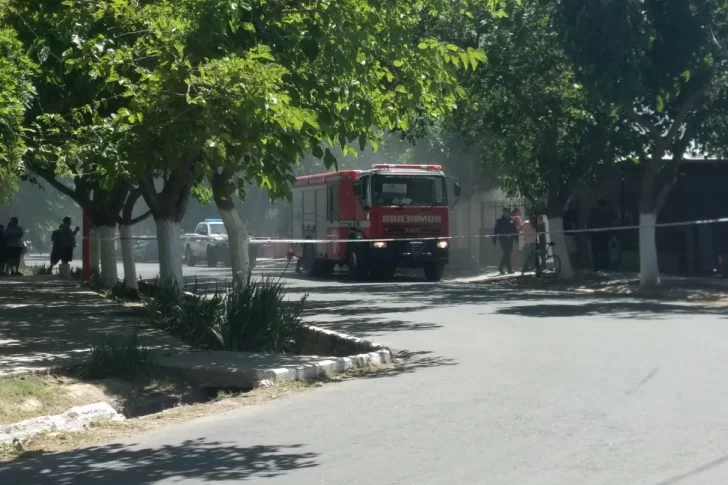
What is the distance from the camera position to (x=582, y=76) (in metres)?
22.9

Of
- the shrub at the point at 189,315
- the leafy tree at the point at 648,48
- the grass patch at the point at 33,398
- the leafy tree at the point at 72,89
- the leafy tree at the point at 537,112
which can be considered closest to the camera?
the grass patch at the point at 33,398

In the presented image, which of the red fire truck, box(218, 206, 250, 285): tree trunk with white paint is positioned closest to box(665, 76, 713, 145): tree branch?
the red fire truck

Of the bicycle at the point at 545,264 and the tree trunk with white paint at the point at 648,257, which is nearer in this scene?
the tree trunk with white paint at the point at 648,257

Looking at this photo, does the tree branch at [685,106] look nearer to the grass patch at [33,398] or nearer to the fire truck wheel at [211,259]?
the grass patch at [33,398]

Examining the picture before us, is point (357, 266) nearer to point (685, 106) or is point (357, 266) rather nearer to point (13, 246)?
point (685, 106)

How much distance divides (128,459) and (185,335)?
6.94m

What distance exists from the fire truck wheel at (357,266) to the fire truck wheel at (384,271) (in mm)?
369

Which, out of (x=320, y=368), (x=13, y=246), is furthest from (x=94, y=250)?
(x=320, y=368)

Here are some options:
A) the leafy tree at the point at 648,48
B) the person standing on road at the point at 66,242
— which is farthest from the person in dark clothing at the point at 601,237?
the person standing on road at the point at 66,242

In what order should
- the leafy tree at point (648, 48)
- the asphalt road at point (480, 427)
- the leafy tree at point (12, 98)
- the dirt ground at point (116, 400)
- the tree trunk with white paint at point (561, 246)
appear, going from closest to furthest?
the asphalt road at point (480, 427), the dirt ground at point (116, 400), the leafy tree at point (12, 98), the leafy tree at point (648, 48), the tree trunk with white paint at point (561, 246)

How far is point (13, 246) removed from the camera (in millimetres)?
33125

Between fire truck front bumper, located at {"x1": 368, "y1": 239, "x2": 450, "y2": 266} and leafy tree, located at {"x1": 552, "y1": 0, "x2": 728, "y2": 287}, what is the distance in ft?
24.4

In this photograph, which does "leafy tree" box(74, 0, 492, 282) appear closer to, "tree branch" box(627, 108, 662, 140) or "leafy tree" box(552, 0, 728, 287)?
"leafy tree" box(552, 0, 728, 287)

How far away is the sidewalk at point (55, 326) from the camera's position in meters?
12.5
